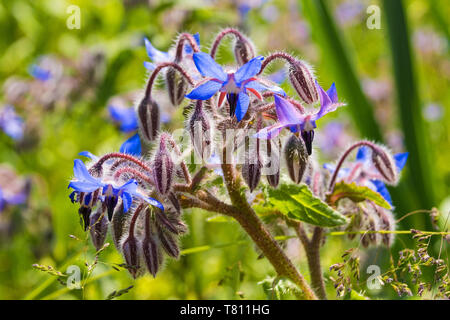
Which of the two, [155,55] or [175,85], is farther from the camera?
[155,55]

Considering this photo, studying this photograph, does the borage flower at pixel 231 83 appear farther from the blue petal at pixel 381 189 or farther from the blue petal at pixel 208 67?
the blue petal at pixel 381 189

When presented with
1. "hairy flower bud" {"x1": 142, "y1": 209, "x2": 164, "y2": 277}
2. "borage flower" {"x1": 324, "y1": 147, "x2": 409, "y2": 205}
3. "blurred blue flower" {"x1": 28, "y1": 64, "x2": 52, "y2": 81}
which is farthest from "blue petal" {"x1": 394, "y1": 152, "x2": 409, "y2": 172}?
"blurred blue flower" {"x1": 28, "y1": 64, "x2": 52, "y2": 81}

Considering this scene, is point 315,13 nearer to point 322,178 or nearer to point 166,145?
point 322,178

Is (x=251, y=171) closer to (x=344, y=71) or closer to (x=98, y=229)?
(x=98, y=229)

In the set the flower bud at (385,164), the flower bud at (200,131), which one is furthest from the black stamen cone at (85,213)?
the flower bud at (385,164)

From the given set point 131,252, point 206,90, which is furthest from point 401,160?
point 131,252

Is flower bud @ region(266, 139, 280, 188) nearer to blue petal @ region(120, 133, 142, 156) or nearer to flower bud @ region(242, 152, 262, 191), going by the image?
flower bud @ region(242, 152, 262, 191)
